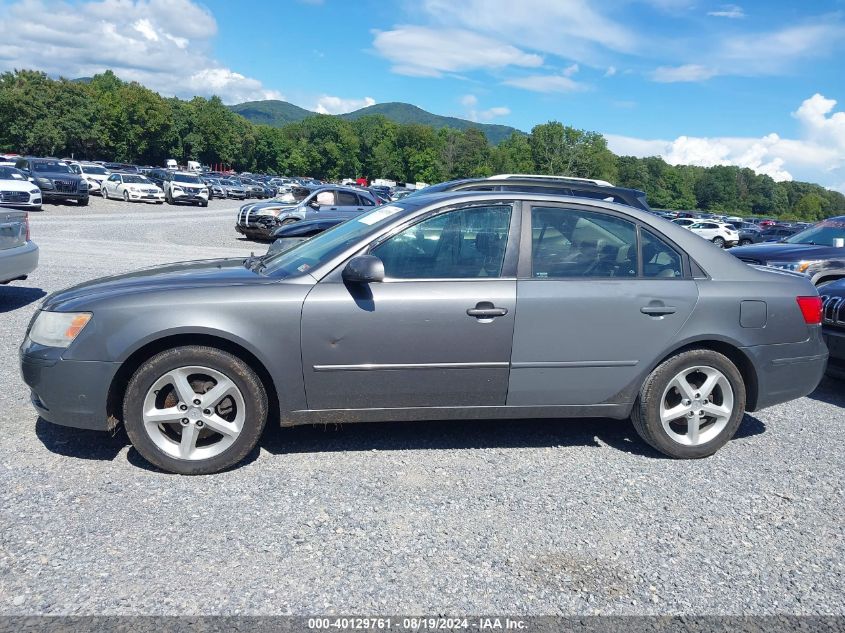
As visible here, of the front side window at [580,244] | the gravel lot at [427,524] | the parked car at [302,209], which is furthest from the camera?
the parked car at [302,209]

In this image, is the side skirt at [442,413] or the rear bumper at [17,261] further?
the rear bumper at [17,261]

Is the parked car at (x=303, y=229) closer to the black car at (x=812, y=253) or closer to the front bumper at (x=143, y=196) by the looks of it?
the black car at (x=812, y=253)

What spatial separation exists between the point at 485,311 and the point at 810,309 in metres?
2.30

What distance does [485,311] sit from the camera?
395 cm

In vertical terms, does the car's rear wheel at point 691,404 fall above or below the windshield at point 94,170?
below

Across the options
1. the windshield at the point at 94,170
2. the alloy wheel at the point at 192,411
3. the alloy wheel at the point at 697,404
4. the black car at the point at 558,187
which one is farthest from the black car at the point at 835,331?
the windshield at the point at 94,170

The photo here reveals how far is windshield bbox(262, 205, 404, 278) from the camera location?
4066 millimetres

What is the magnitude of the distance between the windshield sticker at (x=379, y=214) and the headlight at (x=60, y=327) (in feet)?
5.70

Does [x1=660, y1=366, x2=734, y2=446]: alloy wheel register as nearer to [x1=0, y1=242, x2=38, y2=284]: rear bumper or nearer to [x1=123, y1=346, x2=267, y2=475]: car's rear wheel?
[x1=123, y1=346, x2=267, y2=475]: car's rear wheel

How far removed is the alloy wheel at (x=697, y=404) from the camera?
14.1ft

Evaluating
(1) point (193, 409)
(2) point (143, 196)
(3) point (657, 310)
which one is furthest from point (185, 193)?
(3) point (657, 310)

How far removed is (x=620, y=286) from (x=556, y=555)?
1.76 metres

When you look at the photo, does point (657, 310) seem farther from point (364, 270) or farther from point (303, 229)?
point (303, 229)

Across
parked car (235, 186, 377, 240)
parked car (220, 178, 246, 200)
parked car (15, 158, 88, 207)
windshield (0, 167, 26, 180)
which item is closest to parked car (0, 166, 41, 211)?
windshield (0, 167, 26, 180)
